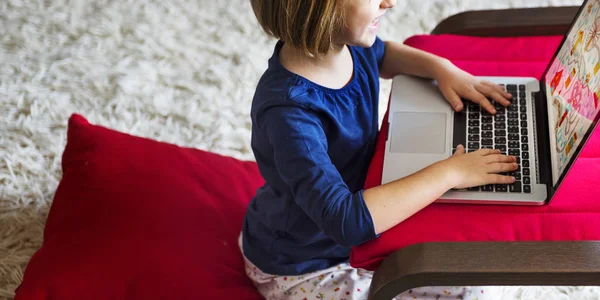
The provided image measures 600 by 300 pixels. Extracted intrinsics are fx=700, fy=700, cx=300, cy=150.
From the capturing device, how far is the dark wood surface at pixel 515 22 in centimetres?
135

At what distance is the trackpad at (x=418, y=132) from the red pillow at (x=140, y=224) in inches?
14.5

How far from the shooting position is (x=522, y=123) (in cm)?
109

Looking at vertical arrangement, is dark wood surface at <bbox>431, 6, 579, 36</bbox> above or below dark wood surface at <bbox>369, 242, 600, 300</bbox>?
above

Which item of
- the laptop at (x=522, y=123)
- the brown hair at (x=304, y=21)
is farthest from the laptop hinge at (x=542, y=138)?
the brown hair at (x=304, y=21)

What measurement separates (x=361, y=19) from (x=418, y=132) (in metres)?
0.22

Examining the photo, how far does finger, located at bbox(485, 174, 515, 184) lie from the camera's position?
96 cm

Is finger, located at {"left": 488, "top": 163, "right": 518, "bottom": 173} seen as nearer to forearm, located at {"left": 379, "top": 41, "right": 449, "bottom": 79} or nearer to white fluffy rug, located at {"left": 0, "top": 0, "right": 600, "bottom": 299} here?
forearm, located at {"left": 379, "top": 41, "right": 449, "bottom": 79}

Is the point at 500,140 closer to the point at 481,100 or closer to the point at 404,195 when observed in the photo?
the point at 481,100

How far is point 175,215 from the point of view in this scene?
1.26 m

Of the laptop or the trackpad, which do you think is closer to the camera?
the laptop

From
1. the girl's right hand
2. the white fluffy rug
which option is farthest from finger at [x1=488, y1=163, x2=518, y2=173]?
the white fluffy rug

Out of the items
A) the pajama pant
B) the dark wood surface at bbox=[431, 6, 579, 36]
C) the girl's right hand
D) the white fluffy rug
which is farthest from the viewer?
the white fluffy rug

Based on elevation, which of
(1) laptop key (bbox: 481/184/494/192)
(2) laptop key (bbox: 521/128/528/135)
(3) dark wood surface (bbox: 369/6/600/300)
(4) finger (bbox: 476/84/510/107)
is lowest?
(3) dark wood surface (bbox: 369/6/600/300)

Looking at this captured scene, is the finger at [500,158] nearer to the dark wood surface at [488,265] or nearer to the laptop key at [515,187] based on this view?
the laptop key at [515,187]
